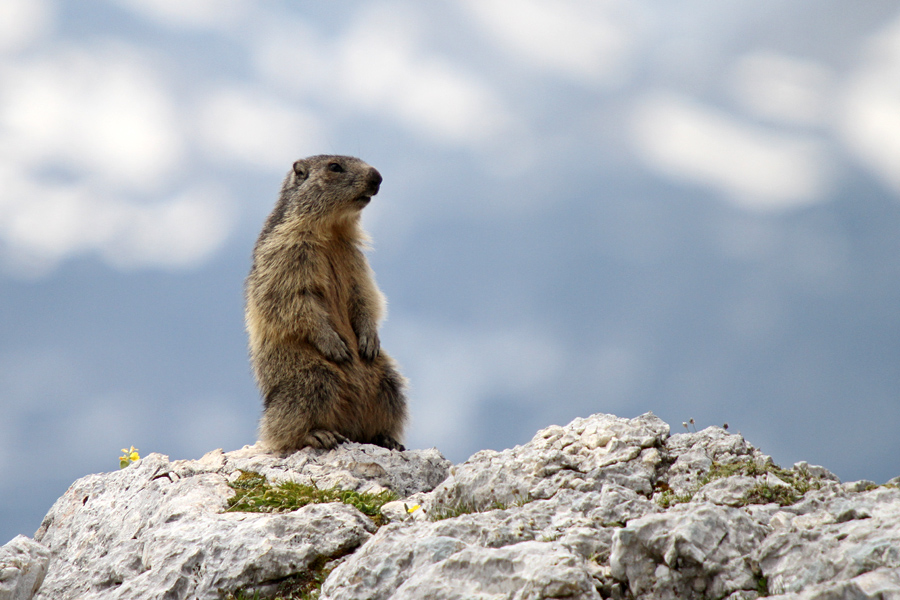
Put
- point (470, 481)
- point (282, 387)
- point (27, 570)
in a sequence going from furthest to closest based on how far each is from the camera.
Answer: point (282, 387), point (27, 570), point (470, 481)

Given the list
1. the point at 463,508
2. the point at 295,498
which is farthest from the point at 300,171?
the point at 463,508

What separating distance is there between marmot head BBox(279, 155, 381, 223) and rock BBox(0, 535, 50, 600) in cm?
476

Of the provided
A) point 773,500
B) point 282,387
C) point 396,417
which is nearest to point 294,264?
point 282,387

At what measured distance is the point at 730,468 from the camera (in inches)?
216

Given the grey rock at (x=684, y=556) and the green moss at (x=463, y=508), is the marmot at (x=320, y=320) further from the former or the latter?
the grey rock at (x=684, y=556)

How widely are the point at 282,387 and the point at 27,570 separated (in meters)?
3.15

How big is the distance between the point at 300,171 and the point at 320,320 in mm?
2388

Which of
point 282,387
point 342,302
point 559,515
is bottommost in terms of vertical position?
point 559,515

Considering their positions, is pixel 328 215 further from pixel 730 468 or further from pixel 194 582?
pixel 730 468

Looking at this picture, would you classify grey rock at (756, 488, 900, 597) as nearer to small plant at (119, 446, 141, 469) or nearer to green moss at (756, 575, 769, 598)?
green moss at (756, 575, 769, 598)

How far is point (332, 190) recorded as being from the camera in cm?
1015

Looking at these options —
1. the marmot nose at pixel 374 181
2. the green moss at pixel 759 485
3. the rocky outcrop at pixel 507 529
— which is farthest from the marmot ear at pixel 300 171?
the green moss at pixel 759 485

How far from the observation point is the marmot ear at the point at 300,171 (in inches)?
416

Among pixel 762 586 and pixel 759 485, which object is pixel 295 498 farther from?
pixel 762 586
